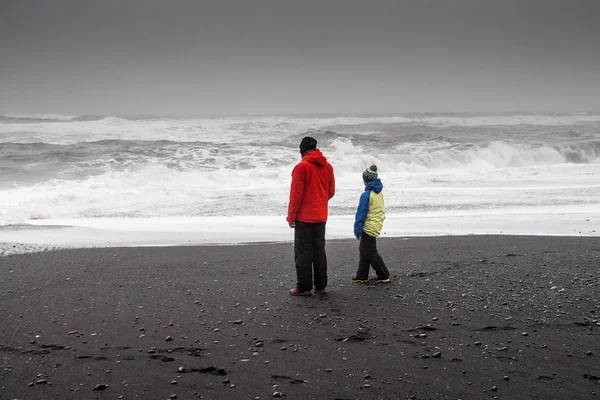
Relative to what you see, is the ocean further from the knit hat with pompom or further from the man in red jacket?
the man in red jacket

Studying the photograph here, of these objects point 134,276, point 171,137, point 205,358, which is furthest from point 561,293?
point 171,137

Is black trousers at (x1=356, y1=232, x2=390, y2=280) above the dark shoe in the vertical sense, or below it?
above

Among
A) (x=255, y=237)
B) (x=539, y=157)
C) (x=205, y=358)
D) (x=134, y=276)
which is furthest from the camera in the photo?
(x=539, y=157)

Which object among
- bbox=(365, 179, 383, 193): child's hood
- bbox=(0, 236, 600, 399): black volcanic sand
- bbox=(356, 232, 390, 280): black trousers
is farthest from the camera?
bbox=(365, 179, 383, 193): child's hood

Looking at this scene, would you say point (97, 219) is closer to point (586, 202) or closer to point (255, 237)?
point (255, 237)

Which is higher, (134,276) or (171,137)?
(171,137)

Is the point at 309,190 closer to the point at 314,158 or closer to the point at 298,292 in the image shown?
the point at 314,158

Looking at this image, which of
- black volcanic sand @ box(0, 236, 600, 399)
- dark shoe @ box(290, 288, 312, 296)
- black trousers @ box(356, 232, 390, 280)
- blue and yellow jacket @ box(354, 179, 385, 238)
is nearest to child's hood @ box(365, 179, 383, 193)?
blue and yellow jacket @ box(354, 179, 385, 238)

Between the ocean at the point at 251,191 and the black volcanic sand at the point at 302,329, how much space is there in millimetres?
2749

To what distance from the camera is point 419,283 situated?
21.8 feet

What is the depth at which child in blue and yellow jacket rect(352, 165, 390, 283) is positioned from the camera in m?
6.65

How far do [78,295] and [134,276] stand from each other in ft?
3.06

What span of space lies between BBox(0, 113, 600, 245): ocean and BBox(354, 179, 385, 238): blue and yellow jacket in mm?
3537

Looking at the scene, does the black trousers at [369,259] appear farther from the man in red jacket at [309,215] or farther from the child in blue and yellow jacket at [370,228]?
the man in red jacket at [309,215]
